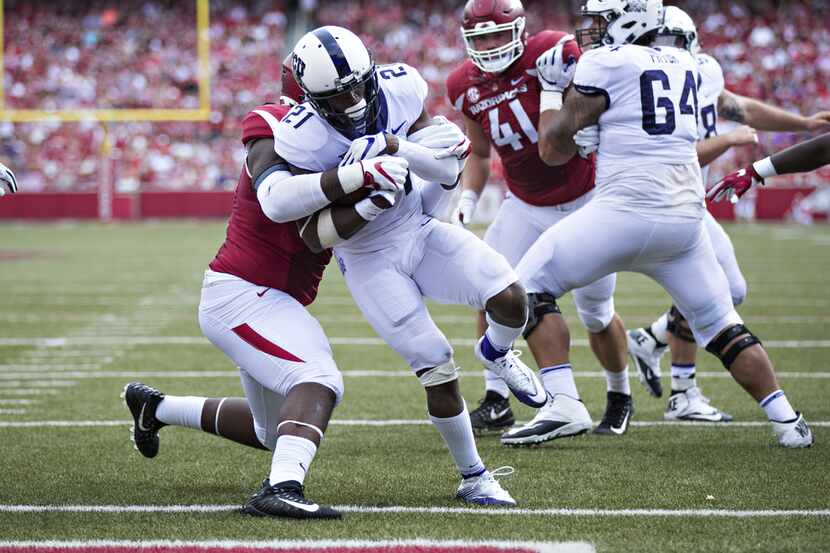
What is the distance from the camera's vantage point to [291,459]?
3.61 m

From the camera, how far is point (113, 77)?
24516 millimetres

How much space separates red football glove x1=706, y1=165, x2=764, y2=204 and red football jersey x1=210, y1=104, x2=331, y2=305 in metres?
1.73

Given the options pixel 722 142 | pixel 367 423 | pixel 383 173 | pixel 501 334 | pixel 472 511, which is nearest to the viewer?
pixel 383 173

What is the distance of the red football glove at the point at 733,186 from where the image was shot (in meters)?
4.69

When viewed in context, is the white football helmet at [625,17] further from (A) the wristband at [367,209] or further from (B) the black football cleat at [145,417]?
(B) the black football cleat at [145,417]

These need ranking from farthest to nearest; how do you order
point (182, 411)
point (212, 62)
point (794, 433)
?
point (212, 62) → point (794, 433) → point (182, 411)

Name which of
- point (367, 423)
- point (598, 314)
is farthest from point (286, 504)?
point (598, 314)

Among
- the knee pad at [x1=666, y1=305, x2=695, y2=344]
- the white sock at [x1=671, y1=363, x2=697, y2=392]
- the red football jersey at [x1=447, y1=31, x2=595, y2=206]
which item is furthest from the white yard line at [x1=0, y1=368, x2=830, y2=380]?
the red football jersey at [x1=447, y1=31, x2=595, y2=206]

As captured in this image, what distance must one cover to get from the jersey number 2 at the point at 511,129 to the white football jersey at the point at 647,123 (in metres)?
0.78

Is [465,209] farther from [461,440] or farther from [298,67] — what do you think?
[298,67]

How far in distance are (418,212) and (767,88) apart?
21.3m

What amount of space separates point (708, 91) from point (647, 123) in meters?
0.89

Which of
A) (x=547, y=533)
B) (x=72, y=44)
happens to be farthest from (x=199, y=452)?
(x=72, y=44)

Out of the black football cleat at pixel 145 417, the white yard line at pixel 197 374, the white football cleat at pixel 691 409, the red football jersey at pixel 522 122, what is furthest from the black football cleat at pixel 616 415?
the black football cleat at pixel 145 417
